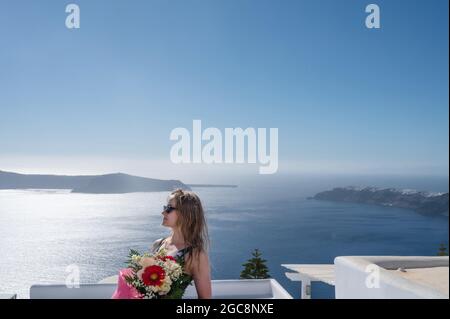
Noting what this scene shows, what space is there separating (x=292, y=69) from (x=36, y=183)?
1214 centimetres

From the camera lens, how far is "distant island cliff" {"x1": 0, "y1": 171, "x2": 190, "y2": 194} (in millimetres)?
14602

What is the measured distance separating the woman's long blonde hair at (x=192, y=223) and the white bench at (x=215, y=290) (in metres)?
1.28

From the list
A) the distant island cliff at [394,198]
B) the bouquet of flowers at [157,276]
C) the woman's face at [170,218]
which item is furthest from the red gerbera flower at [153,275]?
the distant island cliff at [394,198]

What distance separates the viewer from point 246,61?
19.3 m

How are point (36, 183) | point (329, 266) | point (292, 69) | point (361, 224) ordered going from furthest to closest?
1. point (361, 224)
2. point (292, 69)
3. point (36, 183)
4. point (329, 266)

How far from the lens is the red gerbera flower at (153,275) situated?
70.5 inches

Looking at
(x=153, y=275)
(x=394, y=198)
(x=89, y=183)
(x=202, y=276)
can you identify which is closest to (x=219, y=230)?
(x=394, y=198)

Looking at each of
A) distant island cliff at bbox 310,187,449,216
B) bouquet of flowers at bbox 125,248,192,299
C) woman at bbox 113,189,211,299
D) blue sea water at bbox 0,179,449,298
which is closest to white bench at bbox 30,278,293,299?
woman at bbox 113,189,211,299

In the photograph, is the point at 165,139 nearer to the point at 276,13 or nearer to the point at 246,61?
the point at 246,61

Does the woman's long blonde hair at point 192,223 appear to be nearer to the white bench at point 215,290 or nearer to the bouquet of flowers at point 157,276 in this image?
the bouquet of flowers at point 157,276

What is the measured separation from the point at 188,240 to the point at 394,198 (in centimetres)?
3445

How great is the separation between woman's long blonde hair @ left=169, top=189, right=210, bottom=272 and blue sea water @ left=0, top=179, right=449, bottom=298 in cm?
1417

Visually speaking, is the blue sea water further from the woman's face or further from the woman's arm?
the woman's arm
